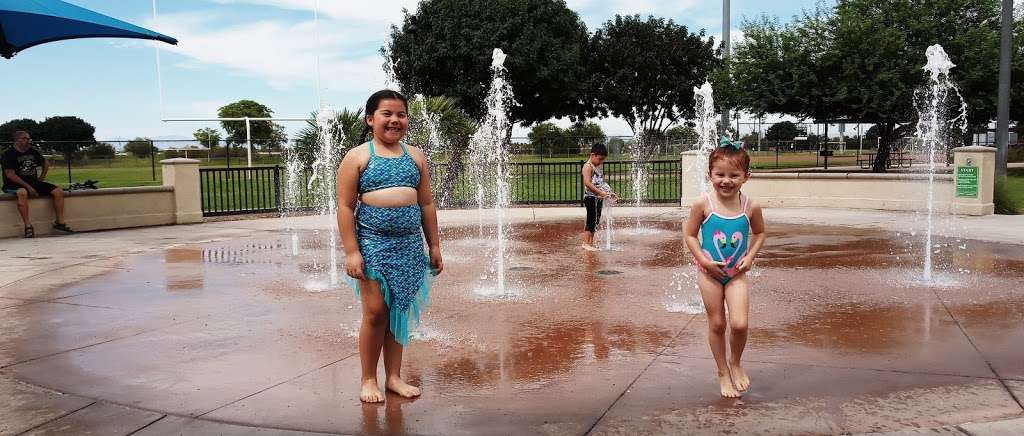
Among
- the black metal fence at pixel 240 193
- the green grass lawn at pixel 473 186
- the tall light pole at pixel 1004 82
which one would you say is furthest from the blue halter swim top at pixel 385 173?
the tall light pole at pixel 1004 82

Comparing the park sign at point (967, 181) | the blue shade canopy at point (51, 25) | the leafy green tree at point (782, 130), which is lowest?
the park sign at point (967, 181)

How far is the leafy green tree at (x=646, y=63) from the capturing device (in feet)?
146

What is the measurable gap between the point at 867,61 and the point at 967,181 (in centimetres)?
1135

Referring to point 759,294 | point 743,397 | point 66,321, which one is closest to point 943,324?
point 759,294

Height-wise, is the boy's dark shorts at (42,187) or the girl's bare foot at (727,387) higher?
the boy's dark shorts at (42,187)

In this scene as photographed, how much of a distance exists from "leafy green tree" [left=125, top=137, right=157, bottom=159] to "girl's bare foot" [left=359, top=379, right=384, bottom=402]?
22.3m

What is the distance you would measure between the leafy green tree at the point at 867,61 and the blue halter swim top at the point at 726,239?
22158mm

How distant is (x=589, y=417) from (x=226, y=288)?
506 centimetres

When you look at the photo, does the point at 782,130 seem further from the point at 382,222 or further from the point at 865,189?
the point at 382,222

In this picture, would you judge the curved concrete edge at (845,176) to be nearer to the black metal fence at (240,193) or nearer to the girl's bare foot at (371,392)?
the black metal fence at (240,193)

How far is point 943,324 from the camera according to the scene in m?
5.83

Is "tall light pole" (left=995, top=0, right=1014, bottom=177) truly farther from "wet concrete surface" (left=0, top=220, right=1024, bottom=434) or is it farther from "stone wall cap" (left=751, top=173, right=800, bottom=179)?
"wet concrete surface" (left=0, top=220, right=1024, bottom=434)

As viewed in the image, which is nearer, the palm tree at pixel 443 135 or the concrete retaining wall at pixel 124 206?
the concrete retaining wall at pixel 124 206

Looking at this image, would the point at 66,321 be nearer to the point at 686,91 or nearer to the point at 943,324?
the point at 943,324
